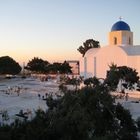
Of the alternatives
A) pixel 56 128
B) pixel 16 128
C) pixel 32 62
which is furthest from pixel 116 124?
pixel 32 62

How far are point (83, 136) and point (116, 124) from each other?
122cm

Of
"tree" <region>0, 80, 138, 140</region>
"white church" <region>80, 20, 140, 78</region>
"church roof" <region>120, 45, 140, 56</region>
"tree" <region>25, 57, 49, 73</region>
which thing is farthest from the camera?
"tree" <region>25, 57, 49, 73</region>

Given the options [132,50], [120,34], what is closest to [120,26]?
[120,34]

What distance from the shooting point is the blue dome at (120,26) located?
111ft

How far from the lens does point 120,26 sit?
33812 millimetres

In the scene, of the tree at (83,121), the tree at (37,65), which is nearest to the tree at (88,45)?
the tree at (37,65)

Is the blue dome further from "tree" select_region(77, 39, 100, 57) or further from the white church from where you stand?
"tree" select_region(77, 39, 100, 57)

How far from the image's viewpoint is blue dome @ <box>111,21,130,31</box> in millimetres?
33750

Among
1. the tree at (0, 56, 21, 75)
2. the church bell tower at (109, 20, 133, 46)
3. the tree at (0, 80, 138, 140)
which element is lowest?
the tree at (0, 80, 138, 140)

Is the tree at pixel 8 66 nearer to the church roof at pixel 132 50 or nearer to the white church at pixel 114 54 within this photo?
the white church at pixel 114 54

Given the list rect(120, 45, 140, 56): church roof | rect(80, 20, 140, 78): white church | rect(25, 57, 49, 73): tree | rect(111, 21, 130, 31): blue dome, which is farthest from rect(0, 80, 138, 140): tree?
rect(25, 57, 49, 73): tree

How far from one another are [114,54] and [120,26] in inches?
153

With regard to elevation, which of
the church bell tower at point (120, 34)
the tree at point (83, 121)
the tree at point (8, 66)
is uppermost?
the church bell tower at point (120, 34)

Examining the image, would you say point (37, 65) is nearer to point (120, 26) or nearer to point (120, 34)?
point (120, 26)
